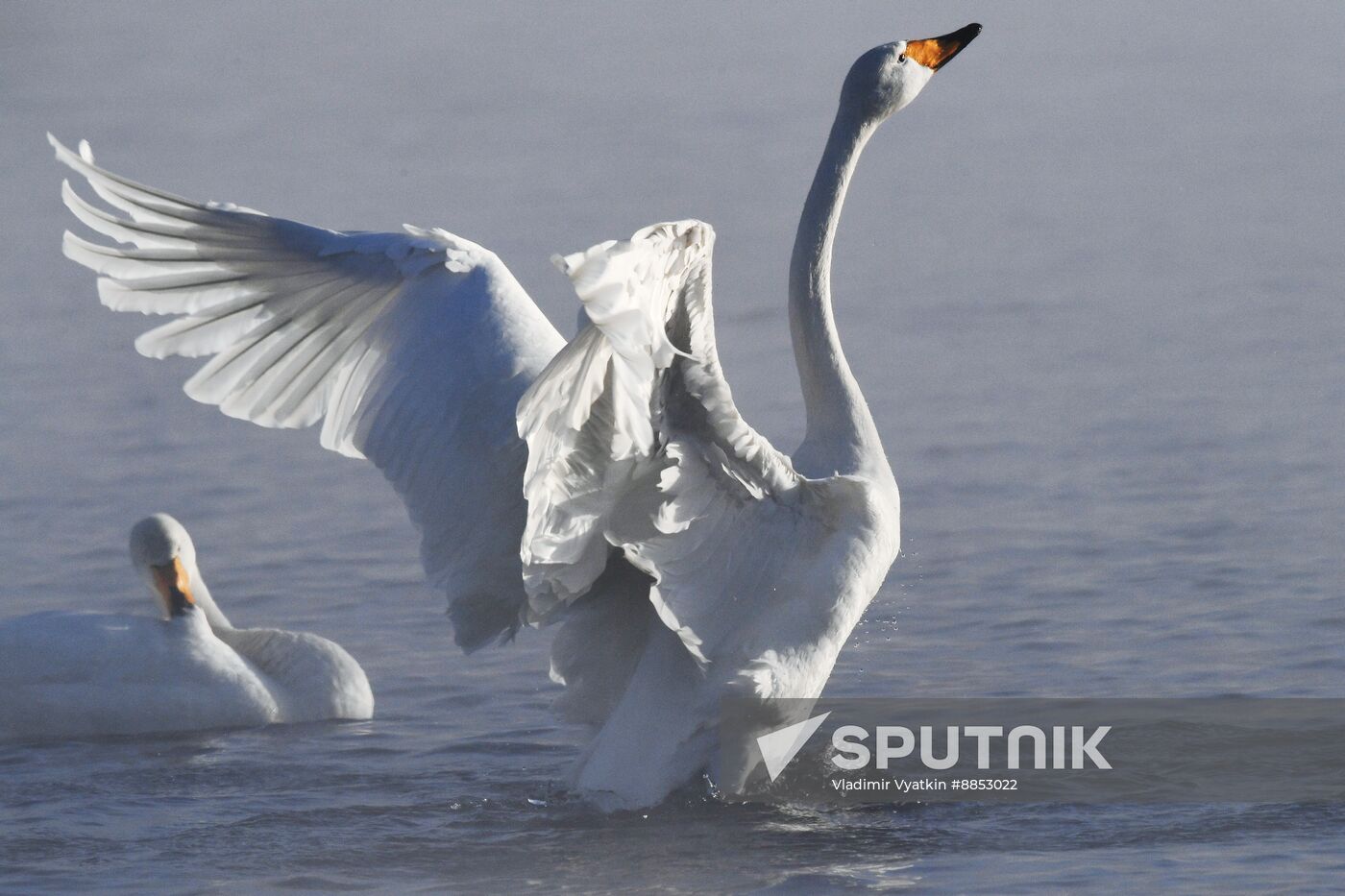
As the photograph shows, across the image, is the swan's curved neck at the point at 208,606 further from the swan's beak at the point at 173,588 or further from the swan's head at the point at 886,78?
the swan's head at the point at 886,78

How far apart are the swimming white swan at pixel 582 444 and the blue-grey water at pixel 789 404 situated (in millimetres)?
490

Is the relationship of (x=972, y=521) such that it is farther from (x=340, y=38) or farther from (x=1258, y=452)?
(x=340, y=38)

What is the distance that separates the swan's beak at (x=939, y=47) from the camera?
23.4 ft

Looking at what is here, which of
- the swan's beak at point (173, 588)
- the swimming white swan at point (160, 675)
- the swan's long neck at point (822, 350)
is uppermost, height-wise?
the swan's long neck at point (822, 350)

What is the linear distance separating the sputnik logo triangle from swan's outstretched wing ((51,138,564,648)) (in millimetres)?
866

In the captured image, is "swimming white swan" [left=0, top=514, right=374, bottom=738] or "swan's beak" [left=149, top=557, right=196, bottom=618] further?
"swan's beak" [left=149, top=557, right=196, bottom=618]

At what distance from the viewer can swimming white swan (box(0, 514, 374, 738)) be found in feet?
27.0

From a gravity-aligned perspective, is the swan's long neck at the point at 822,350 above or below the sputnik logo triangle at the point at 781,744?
above

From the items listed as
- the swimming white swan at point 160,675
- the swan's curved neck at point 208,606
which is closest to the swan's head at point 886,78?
the swimming white swan at point 160,675

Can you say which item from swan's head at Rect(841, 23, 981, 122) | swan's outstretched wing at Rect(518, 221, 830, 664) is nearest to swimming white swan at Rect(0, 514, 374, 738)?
swan's outstretched wing at Rect(518, 221, 830, 664)

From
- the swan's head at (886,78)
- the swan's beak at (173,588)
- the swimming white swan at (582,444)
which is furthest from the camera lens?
the swan's beak at (173,588)

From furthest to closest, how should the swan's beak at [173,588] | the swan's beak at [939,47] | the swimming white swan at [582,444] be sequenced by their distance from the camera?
the swan's beak at [173,588], the swan's beak at [939,47], the swimming white swan at [582,444]

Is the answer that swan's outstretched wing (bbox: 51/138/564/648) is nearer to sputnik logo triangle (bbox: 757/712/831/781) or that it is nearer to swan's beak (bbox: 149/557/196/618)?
sputnik logo triangle (bbox: 757/712/831/781)

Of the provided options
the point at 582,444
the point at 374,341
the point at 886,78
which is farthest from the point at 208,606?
the point at 886,78
